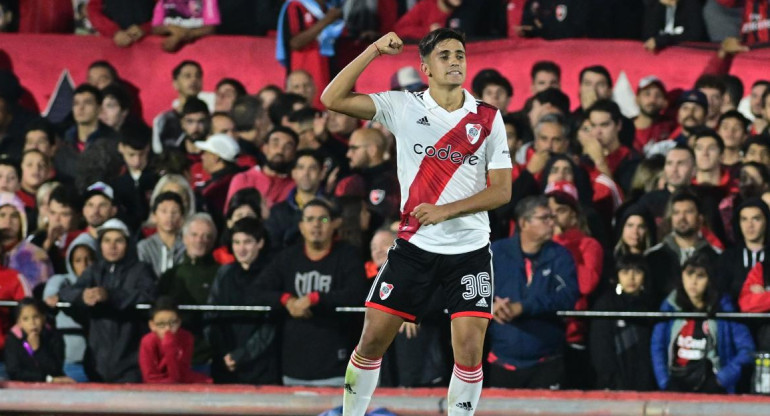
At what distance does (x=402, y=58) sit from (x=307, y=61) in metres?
0.97

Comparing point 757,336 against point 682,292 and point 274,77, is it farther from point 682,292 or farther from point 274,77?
point 274,77

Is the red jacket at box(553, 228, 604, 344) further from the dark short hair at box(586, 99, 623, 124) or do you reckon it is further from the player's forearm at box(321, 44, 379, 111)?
the player's forearm at box(321, 44, 379, 111)

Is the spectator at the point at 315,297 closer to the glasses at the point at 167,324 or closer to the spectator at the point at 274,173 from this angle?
the glasses at the point at 167,324

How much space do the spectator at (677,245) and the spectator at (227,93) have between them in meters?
4.80

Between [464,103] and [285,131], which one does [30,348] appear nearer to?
[285,131]

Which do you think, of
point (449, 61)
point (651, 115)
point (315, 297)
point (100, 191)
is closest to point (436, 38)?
point (449, 61)

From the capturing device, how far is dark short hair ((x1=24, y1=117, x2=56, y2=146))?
1378 cm

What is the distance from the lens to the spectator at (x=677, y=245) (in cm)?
1092

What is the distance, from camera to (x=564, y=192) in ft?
37.7

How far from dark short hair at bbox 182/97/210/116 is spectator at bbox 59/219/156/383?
9.46 feet

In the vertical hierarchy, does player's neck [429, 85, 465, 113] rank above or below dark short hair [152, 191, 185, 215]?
above

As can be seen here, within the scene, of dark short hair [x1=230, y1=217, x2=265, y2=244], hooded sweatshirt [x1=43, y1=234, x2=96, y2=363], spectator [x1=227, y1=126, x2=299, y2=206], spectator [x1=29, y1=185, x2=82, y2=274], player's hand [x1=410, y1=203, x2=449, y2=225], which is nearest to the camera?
player's hand [x1=410, y1=203, x2=449, y2=225]

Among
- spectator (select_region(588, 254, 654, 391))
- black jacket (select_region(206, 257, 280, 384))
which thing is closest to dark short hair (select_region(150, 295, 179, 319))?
black jacket (select_region(206, 257, 280, 384))

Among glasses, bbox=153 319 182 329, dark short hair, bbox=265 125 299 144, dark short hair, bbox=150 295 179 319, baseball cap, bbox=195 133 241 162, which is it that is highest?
dark short hair, bbox=265 125 299 144
